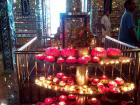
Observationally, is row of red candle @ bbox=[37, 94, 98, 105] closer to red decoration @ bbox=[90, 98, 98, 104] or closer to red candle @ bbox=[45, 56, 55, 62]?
red decoration @ bbox=[90, 98, 98, 104]

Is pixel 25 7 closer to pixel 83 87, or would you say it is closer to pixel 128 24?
pixel 128 24

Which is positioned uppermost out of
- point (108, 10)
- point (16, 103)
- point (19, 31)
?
point (108, 10)

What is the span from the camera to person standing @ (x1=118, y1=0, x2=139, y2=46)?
7703mm

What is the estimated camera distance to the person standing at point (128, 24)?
7703 mm

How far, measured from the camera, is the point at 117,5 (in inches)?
564

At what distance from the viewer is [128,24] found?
775 cm

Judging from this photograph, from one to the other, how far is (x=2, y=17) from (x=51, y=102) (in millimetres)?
4555

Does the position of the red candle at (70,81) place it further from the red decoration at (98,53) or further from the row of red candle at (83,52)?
the red decoration at (98,53)

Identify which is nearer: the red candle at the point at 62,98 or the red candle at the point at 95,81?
the red candle at the point at 95,81

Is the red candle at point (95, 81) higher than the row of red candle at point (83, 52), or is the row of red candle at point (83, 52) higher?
the row of red candle at point (83, 52)

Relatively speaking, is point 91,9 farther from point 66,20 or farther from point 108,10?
point 66,20

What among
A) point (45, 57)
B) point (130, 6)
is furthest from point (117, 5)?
point (45, 57)

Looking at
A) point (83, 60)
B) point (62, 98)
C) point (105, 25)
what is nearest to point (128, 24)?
point (62, 98)

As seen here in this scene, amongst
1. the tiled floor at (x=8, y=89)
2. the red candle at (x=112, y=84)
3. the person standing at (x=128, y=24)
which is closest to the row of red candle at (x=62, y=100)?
the red candle at (x=112, y=84)
